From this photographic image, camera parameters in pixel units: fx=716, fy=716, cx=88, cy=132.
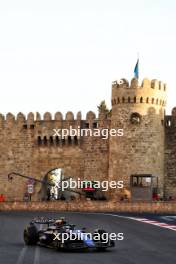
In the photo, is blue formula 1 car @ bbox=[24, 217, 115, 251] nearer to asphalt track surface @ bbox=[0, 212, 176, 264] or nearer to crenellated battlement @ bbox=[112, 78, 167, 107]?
asphalt track surface @ bbox=[0, 212, 176, 264]

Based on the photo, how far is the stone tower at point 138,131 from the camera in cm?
6147

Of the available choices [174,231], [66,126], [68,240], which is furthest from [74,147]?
[68,240]

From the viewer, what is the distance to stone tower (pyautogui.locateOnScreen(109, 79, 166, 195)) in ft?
202

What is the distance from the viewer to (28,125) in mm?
69250

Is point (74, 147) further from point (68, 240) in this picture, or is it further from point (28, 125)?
point (68, 240)

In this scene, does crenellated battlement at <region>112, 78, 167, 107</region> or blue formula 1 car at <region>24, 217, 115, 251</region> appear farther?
crenellated battlement at <region>112, 78, 167, 107</region>

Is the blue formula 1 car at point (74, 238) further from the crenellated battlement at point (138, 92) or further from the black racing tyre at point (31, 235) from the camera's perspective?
the crenellated battlement at point (138, 92)
